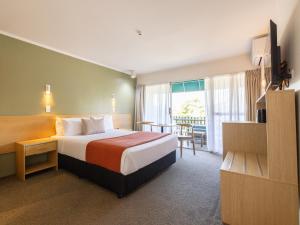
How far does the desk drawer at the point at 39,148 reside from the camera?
2542 millimetres

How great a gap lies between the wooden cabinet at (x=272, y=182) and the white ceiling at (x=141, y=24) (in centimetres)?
108

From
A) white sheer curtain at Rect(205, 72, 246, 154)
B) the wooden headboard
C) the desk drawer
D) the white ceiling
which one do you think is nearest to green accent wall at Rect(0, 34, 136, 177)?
the wooden headboard

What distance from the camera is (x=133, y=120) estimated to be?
18.3 feet

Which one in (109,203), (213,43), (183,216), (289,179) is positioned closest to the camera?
(289,179)

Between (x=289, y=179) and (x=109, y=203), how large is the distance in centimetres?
186

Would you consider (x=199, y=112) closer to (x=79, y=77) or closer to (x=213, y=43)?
(x=213, y=43)

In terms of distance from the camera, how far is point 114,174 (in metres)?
2.07

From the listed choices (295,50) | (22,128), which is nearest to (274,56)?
(295,50)

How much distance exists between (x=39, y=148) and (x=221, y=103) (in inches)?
164

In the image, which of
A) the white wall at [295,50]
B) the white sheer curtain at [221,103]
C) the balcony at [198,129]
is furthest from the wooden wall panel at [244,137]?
the balcony at [198,129]

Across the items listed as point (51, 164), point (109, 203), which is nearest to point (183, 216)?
point (109, 203)

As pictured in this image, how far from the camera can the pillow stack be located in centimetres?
321

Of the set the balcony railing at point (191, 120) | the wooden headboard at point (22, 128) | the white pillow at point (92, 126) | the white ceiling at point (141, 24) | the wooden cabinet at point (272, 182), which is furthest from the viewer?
the balcony railing at point (191, 120)

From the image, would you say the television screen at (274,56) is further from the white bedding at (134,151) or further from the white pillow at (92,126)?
the white pillow at (92,126)
